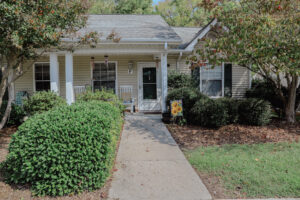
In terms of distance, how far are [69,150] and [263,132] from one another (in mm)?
5763

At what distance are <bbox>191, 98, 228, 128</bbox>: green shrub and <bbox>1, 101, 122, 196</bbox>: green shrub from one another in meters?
4.38

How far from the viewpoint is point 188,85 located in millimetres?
9930

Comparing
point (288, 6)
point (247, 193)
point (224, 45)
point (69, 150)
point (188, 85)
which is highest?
point (288, 6)

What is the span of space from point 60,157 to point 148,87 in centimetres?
783

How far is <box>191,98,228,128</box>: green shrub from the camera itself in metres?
6.87

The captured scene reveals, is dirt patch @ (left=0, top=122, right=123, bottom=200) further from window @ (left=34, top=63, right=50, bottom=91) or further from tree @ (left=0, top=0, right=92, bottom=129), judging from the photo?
window @ (left=34, top=63, right=50, bottom=91)

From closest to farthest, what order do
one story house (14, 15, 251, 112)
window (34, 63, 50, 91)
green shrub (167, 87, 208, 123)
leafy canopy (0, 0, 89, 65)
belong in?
leafy canopy (0, 0, 89, 65) < green shrub (167, 87, 208, 123) < one story house (14, 15, 251, 112) < window (34, 63, 50, 91)

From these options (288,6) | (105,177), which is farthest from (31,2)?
(288,6)

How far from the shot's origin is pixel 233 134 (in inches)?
254

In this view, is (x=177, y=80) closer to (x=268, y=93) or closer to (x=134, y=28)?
(x=134, y=28)

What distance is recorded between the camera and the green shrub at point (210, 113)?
6.87 metres

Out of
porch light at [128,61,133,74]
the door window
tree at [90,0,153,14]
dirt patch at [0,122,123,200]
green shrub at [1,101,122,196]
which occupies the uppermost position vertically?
tree at [90,0,153,14]

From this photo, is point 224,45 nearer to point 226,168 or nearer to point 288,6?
point 288,6

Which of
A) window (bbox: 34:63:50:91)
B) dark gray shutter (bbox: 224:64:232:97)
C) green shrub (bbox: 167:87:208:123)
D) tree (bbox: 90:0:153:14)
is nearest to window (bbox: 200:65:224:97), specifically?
dark gray shutter (bbox: 224:64:232:97)
